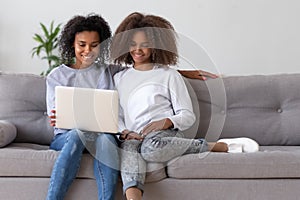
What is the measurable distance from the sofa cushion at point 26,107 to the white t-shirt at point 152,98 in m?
0.45

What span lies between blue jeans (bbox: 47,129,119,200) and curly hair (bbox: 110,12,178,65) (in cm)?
49

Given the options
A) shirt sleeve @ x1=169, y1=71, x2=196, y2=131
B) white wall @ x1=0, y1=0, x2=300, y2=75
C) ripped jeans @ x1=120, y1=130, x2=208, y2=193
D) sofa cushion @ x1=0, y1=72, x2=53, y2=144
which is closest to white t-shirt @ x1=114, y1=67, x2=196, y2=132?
shirt sleeve @ x1=169, y1=71, x2=196, y2=131

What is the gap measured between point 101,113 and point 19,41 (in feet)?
6.04

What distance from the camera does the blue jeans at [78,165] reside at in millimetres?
1960

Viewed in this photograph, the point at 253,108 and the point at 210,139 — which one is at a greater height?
the point at 253,108

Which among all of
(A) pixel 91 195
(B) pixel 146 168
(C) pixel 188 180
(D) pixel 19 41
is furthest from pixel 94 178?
(D) pixel 19 41

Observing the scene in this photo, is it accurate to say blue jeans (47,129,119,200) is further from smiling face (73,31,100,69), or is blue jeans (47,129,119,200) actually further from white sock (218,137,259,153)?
white sock (218,137,259,153)

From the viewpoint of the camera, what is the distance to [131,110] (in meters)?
2.31

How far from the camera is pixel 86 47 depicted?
2391 millimetres

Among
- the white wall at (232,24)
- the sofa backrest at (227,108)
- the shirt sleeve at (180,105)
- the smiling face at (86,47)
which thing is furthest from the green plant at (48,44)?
the shirt sleeve at (180,105)

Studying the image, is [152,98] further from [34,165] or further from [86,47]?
[34,165]

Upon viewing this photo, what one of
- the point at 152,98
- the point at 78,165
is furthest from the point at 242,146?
the point at 78,165

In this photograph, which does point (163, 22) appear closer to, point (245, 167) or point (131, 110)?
point (131, 110)

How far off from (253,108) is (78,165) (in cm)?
101
